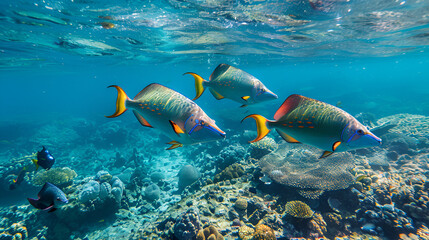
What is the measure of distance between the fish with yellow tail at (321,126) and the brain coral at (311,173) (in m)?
3.53

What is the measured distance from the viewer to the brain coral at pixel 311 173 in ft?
16.4

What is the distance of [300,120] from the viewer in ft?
6.49

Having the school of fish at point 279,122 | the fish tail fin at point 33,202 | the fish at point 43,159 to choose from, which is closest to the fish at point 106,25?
the fish at point 43,159

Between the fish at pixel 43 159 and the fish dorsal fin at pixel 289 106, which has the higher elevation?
the fish dorsal fin at pixel 289 106

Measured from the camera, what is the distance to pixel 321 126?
1.93 m

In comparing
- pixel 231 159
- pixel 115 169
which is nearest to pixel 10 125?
pixel 115 169

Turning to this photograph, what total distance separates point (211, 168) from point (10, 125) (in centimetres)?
3224

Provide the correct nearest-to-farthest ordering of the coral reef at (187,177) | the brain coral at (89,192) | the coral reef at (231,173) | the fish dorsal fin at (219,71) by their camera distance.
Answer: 1. the fish dorsal fin at (219,71)
2. the brain coral at (89,192)
3. the coral reef at (231,173)
4. the coral reef at (187,177)

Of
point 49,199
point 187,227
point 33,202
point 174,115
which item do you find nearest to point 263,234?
point 187,227

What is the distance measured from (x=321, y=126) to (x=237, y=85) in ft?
4.57

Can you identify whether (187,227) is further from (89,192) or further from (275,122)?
(89,192)

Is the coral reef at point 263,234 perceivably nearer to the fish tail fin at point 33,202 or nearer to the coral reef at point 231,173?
the coral reef at point 231,173

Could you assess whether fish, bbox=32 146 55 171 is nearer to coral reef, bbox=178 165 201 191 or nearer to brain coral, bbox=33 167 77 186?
brain coral, bbox=33 167 77 186

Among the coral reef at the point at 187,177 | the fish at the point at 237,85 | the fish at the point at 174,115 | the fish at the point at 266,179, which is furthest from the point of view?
the coral reef at the point at 187,177
